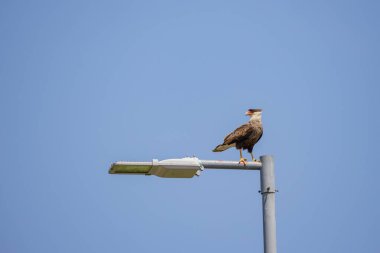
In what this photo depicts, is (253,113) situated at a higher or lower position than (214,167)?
higher

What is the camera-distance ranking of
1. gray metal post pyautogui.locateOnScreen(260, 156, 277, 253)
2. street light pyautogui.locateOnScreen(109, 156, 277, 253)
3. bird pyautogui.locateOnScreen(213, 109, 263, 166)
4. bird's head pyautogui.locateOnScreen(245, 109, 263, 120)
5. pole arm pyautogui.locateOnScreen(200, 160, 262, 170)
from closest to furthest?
1. gray metal post pyautogui.locateOnScreen(260, 156, 277, 253)
2. street light pyautogui.locateOnScreen(109, 156, 277, 253)
3. pole arm pyautogui.locateOnScreen(200, 160, 262, 170)
4. bird pyautogui.locateOnScreen(213, 109, 263, 166)
5. bird's head pyautogui.locateOnScreen(245, 109, 263, 120)

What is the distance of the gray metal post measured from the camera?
22.5 ft

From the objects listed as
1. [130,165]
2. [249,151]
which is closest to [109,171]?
[130,165]

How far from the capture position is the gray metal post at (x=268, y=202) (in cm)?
687

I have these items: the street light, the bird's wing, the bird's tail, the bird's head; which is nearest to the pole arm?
the street light

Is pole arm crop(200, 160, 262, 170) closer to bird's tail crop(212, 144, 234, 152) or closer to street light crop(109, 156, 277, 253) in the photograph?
street light crop(109, 156, 277, 253)

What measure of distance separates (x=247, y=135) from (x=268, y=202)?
6.98 metres

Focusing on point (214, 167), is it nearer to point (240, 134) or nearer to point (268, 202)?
point (268, 202)

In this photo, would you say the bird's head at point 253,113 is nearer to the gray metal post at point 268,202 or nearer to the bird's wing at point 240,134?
the bird's wing at point 240,134

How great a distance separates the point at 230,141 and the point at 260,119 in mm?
1932

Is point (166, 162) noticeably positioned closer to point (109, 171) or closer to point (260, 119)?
point (109, 171)

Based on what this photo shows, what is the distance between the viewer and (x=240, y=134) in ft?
45.1

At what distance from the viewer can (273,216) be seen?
7.05 metres

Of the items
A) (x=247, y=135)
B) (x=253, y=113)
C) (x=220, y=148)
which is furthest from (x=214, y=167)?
(x=253, y=113)
